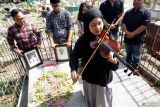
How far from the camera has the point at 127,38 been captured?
5.04 m

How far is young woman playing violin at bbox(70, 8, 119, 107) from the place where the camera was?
264cm

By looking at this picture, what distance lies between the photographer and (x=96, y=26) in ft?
8.64

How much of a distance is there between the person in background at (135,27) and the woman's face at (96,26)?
86.9 inches

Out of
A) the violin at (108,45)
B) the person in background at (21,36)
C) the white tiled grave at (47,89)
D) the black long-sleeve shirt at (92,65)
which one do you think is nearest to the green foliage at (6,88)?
the white tiled grave at (47,89)

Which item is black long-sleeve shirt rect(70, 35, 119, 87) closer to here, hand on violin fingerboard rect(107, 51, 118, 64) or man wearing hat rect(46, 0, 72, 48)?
hand on violin fingerboard rect(107, 51, 118, 64)

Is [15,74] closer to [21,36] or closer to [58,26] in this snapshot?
[21,36]

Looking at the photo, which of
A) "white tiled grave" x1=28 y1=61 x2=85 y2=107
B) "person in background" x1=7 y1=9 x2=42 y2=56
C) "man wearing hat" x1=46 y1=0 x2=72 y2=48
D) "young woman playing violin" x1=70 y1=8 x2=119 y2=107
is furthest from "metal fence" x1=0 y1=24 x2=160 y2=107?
"young woman playing violin" x1=70 y1=8 x2=119 y2=107

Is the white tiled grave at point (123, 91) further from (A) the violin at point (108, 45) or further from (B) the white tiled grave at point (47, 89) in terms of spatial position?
(A) the violin at point (108, 45)

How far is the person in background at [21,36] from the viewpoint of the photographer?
461 centimetres

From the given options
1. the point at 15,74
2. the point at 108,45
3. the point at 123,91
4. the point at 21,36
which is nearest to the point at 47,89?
the point at 21,36

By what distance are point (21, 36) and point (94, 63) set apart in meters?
2.33

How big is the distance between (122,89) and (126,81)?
358mm

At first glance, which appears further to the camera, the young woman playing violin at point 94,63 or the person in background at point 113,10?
the person in background at point 113,10

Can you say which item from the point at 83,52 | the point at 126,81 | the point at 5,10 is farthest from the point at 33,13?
the point at 83,52
